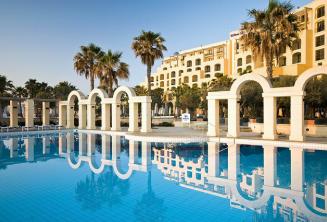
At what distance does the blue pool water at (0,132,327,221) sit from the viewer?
7522 millimetres

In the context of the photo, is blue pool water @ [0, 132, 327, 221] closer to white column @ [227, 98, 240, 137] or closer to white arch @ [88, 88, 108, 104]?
white column @ [227, 98, 240, 137]

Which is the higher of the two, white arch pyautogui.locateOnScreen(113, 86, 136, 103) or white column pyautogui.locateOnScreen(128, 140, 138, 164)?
white arch pyautogui.locateOnScreen(113, 86, 136, 103)

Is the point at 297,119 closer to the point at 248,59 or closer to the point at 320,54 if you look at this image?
the point at 320,54

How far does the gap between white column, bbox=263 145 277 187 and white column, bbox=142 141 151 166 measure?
18.4ft

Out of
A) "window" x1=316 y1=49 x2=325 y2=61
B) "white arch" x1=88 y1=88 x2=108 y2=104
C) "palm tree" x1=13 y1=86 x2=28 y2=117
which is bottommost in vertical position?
"white arch" x1=88 y1=88 x2=108 y2=104

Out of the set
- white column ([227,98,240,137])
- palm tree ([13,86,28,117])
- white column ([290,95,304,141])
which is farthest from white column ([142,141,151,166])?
palm tree ([13,86,28,117])

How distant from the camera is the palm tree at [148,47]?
Result: 100ft

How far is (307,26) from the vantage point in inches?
1874

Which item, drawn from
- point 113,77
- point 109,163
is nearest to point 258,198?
point 109,163

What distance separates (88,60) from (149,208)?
101 feet

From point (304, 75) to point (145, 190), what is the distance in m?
14.0

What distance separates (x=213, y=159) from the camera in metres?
15.1

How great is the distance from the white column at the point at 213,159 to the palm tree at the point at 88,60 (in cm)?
2090

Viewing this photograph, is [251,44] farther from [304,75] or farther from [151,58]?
[151,58]
